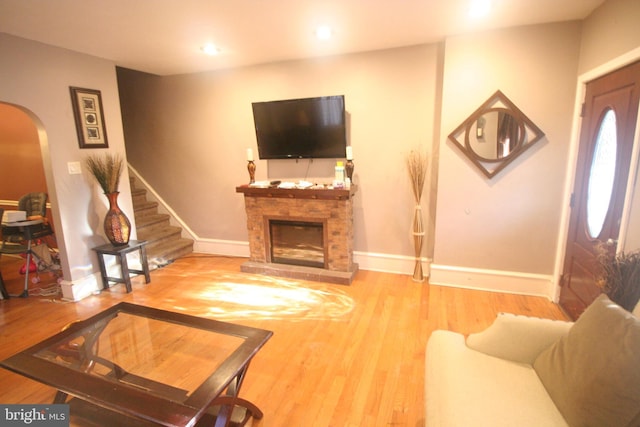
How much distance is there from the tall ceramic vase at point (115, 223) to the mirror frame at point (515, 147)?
353 centimetres

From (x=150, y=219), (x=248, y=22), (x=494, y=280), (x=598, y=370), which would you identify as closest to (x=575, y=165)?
(x=494, y=280)

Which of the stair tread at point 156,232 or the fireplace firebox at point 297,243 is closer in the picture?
the fireplace firebox at point 297,243

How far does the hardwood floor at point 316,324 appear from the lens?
1.91m

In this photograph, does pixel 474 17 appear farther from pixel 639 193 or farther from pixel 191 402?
pixel 191 402

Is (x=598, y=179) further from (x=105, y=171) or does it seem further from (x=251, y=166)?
(x=105, y=171)

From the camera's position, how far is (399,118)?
11.3 feet

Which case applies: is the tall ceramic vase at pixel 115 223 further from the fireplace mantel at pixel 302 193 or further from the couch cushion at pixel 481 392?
the couch cushion at pixel 481 392

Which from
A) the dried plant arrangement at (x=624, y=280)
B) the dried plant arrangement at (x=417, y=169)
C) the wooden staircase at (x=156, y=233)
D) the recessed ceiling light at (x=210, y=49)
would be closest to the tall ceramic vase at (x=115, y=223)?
the wooden staircase at (x=156, y=233)

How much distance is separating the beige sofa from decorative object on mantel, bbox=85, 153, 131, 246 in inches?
129

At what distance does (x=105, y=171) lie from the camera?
131 inches

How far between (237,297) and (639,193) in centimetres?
321

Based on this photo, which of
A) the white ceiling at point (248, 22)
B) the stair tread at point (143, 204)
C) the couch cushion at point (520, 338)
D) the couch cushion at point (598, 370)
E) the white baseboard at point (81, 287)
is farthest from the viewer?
the stair tread at point (143, 204)

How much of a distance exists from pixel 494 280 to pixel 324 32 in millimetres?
2913

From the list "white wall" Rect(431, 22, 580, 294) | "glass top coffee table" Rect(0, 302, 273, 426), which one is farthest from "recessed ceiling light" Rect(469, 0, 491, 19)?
"glass top coffee table" Rect(0, 302, 273, 426)
